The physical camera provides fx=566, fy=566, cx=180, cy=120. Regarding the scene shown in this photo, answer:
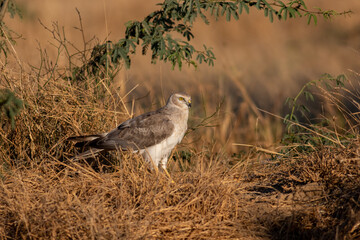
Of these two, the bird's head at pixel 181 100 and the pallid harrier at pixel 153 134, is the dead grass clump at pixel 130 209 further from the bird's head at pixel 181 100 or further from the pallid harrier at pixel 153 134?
the bird's head at pixel 181 100

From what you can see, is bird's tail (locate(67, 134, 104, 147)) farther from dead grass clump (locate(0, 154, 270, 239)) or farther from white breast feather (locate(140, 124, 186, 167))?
dead grass clump (locate(0, 154, 270, 239))

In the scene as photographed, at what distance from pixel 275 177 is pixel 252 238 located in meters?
1.06

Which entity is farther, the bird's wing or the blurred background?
the blurred background

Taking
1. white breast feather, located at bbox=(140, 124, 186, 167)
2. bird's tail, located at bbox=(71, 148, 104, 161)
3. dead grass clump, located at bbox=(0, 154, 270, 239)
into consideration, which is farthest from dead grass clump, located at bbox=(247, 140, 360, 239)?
bird's tail, located at bbox=(71, 148, 104, 161)

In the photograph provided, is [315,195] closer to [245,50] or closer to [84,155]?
[84,155]

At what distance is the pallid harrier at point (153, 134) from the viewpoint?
17.6 feet

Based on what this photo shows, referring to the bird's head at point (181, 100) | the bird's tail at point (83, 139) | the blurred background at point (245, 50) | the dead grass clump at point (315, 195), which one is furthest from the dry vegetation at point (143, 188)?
the blurred background at point (245, 50)

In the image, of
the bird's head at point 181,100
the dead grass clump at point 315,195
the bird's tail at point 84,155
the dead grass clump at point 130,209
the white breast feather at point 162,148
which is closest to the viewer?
the dead grass clump at point 130,209

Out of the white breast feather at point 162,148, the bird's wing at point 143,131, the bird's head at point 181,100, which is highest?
the bird's head at point 181,100

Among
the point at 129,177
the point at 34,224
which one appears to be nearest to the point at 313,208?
the point at 129,177

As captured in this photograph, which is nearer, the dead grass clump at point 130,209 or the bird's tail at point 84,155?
the dead grass clump at point 130,209

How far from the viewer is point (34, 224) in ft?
11.6

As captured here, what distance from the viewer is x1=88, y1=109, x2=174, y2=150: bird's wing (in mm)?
5379

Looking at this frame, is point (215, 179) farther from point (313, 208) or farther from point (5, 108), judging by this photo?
point (5, 108)
